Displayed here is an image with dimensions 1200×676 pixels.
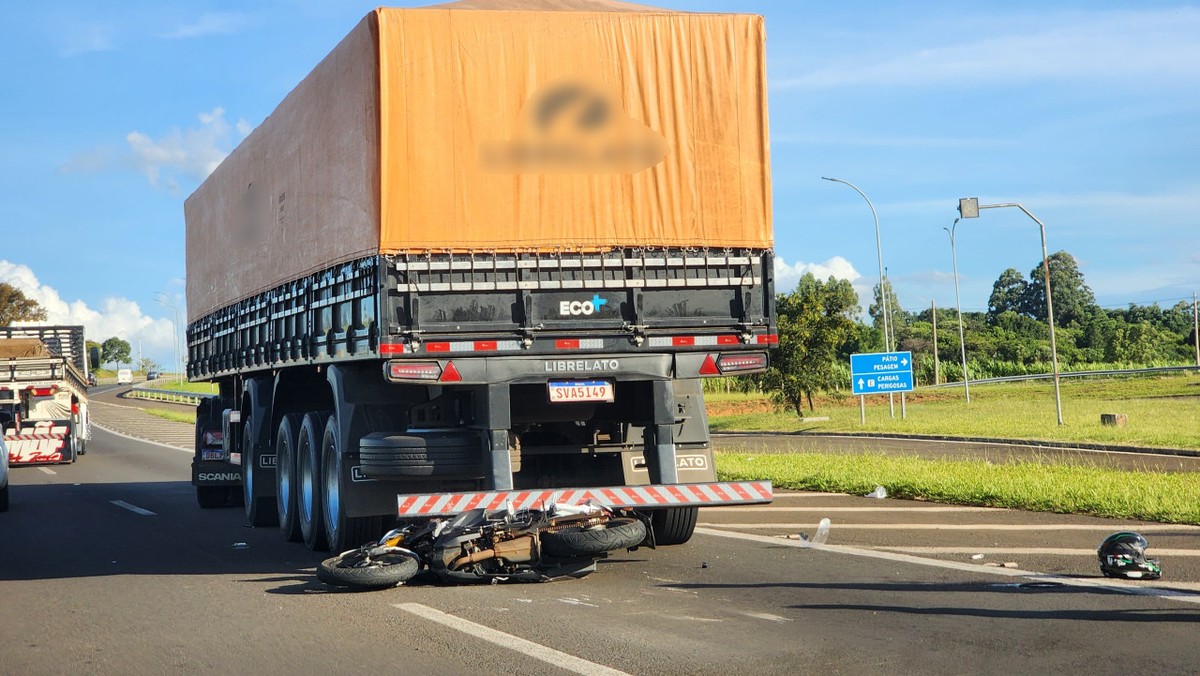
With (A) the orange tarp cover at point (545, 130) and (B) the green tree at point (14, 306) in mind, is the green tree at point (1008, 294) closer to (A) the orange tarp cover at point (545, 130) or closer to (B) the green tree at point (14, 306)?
(B) the green tree at point (14, 306)

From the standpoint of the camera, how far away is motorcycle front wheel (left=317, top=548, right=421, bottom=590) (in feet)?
28.8

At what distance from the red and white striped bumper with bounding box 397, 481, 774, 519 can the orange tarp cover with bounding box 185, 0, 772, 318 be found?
6.22 feet

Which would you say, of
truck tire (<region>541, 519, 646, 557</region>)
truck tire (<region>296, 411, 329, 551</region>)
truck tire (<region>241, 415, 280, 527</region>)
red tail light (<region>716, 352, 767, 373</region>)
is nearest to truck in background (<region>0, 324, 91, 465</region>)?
truck tire (<region>241, 415, 280, 527</region>)

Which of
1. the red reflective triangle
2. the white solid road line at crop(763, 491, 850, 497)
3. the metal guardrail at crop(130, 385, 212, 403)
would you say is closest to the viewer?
the red reflective triangle

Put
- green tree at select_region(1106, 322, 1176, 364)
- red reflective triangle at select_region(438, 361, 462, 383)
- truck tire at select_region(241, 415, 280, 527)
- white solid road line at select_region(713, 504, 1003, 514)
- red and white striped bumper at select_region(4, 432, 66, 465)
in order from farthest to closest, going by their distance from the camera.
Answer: green tree at select_region(1106, 322, 1176, 364)
red and white striped bumper at select_region(4, 432, 66, 465)
truck tire at select_region(241, 415, 280, 527)
white solid road line at select_region(713, 504, 1003, 514)
red reflective triangle at select_region(438, 361, 462, 383)

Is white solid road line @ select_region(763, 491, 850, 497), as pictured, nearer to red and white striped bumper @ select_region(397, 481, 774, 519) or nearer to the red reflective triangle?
red and white striped bumper @ select_region(397, 481, 774, 519)

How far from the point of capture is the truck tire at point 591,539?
8.84 meters

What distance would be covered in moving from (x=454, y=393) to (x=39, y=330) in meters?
27.0

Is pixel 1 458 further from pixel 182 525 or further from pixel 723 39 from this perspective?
pixel 723 39

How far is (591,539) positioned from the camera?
884 cm

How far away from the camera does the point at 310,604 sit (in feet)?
Result: 27.8

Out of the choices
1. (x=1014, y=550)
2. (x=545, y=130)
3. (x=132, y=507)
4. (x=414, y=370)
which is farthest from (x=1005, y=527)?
(x=132, y=507)

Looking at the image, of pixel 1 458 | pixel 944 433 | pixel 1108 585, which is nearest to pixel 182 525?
pixel 1 458

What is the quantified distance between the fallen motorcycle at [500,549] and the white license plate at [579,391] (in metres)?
0.91
